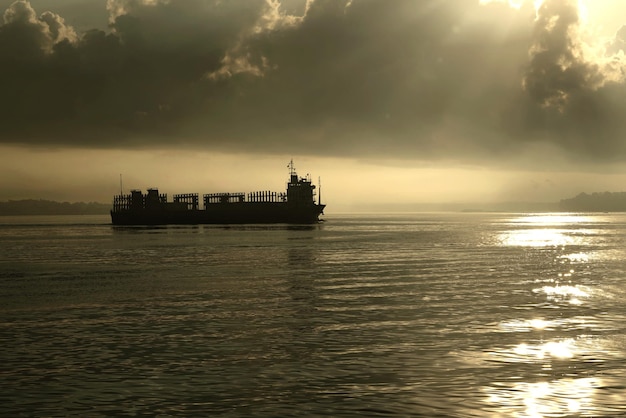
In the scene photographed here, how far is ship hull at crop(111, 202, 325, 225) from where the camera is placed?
178 metres

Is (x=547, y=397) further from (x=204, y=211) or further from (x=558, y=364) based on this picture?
(x=204, y=211)

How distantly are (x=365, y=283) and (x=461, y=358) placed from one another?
19.4 meters

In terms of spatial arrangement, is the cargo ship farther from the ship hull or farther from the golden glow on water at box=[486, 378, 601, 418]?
the golden glow on water at box=[486, 378, 601, 418]

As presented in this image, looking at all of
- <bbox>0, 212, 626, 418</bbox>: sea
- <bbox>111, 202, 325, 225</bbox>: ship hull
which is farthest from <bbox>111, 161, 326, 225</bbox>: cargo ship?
<bbox>0, 212, 626, 418</bbox>: sea

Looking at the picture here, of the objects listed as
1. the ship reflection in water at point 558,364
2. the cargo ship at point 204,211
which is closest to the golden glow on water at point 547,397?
the ship reflection in water at point 558,364

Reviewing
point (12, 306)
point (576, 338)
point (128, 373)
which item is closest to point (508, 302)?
point (576, 338)

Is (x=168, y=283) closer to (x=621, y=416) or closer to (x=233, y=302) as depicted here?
(x=233, y=302)

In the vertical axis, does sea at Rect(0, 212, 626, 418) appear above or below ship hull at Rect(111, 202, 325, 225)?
below

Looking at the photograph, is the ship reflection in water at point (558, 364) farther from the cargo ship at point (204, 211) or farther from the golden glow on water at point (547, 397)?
the cargo ship at point (204, 211)

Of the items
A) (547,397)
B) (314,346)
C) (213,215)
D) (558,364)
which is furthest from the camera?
(213,215)

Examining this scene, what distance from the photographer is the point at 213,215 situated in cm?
18600

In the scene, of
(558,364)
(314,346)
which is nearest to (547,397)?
(558,364)

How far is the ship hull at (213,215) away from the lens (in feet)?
584

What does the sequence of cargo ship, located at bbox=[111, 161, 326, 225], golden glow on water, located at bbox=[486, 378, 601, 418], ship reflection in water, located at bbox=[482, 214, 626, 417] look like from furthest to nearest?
1. cargo ship, located at bbox=[111, 161, 326, 225]
2. ship reflection in water, located at bbox=[482, 214, 626, 417]
3. golden glow on water, located at bbox=[486, 378, 601, 418]
